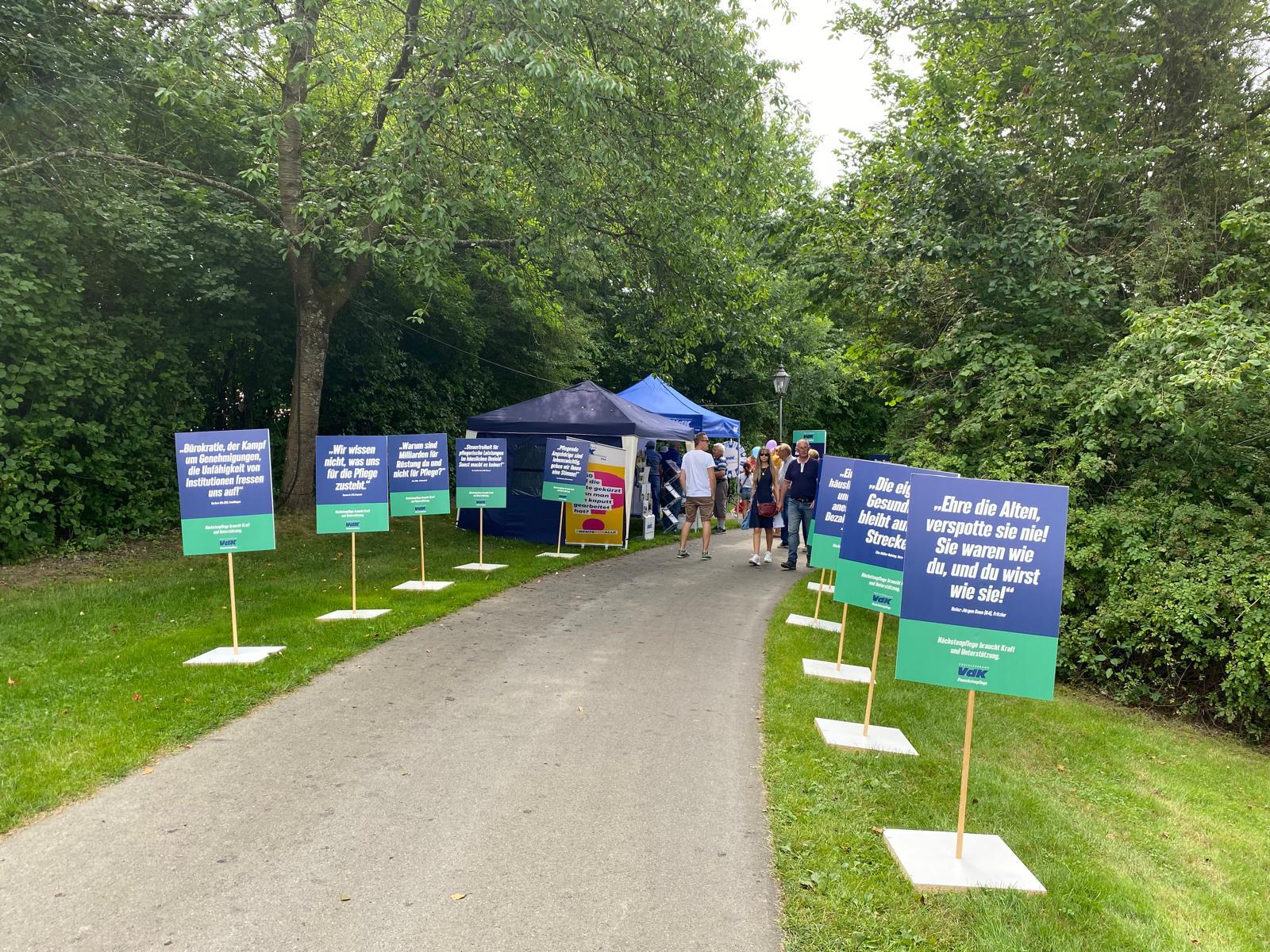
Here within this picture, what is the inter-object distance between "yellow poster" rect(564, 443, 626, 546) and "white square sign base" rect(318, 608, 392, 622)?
5585mm

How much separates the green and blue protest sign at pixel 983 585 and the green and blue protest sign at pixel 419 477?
6.89m

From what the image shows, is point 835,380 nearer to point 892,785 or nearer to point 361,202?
point 361,202

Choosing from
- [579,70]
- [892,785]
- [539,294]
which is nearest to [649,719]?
[892,785]

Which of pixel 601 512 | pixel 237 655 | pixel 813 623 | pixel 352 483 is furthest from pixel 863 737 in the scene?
pixel 601 512

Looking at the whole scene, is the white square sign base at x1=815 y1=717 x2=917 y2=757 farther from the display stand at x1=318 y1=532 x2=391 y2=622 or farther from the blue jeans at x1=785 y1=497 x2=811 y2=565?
the blue jeans at x1=785 y1=497 x2=811 y2=565

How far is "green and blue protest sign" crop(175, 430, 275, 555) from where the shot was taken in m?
6.68

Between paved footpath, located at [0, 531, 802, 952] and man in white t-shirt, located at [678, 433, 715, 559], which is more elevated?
man in white t-shirt, located at [678, 433, 715, 559]

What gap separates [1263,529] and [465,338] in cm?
1825

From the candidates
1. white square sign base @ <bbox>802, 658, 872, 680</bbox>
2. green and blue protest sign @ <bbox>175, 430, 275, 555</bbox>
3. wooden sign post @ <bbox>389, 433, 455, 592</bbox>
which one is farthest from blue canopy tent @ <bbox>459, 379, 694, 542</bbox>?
green and blue protest sign @ <bbox>175, 430, 275, 555</bbox>

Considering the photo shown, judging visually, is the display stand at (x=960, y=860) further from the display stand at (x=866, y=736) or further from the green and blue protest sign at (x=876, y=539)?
the green and blue protest sign at (x=876, y=539)

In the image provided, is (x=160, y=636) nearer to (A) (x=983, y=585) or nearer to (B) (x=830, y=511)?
(B) (x=830, y=511)

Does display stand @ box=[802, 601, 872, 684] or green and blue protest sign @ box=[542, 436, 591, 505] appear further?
green and blue protest sign @ box=[542, 436, 591, 505]

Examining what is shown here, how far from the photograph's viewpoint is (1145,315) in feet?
25.1

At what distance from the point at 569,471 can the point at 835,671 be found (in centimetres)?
648
